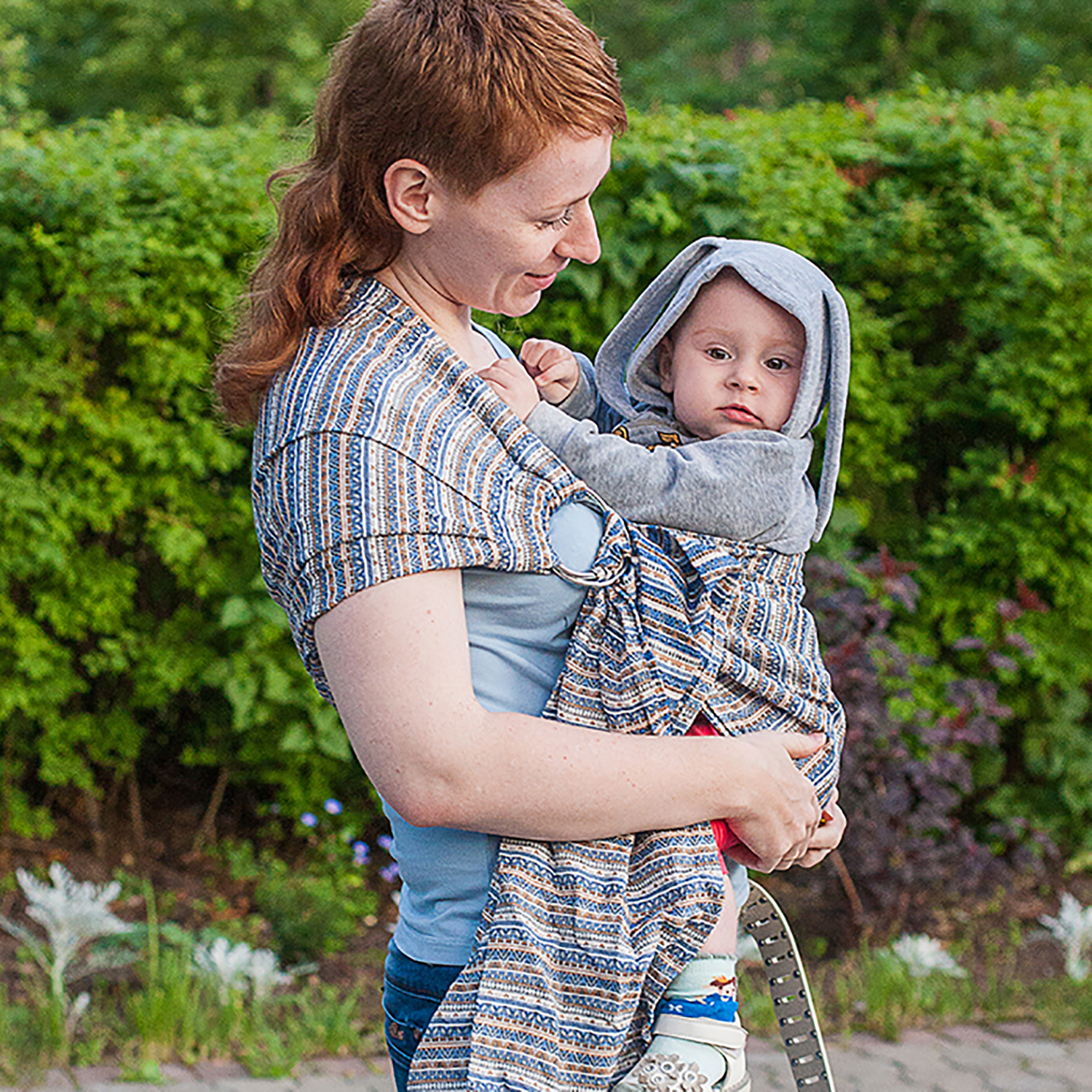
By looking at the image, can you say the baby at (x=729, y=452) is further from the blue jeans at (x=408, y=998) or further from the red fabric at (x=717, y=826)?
the blue jeans at (x=408, y=998)

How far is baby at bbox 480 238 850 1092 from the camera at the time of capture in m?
1.63

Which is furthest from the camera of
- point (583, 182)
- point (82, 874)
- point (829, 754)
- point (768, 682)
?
point (82, 874)

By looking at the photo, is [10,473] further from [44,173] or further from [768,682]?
[768,682]

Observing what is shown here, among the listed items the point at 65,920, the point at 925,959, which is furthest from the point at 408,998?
the point at 925,959

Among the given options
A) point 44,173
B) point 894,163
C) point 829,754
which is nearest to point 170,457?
point 44,173

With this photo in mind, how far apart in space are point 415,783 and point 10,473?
3.06 m

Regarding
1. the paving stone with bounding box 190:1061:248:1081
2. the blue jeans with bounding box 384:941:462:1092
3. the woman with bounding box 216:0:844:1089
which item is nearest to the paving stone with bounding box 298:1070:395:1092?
the paving stone with bounding box 190:1061:248:1081

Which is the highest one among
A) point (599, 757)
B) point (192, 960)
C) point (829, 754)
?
point (599, 757)

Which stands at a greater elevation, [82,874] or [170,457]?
[170,457]

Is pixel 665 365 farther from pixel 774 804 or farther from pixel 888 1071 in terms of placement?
pixel 888 1071

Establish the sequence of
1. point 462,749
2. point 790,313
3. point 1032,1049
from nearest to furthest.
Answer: point 462,749 → point 790,313 → point 1032,1049

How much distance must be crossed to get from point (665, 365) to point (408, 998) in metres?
0.95

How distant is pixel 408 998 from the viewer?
1.67 m

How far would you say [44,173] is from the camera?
396cm
